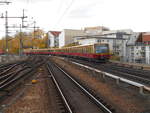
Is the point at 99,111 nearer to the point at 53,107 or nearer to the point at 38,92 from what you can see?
the point at 53,107

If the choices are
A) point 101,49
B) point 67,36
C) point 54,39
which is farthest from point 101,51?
point 54,39

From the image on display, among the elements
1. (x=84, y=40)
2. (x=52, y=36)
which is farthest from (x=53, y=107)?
(x=52, y=36)

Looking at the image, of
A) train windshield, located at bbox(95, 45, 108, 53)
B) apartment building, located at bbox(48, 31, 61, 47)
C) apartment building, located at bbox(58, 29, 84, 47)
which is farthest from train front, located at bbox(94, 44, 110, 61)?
apartment building, located at bbox(48, 31, 61, 47)

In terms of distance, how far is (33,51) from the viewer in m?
86.8

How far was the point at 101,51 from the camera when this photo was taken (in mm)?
31188

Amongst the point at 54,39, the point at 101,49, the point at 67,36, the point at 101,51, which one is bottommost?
the point at 101,51

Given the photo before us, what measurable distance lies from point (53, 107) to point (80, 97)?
7.89 ft

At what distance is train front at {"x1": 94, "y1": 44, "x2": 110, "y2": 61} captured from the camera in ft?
102

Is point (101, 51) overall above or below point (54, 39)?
below

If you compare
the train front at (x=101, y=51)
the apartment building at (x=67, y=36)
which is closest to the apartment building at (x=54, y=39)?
the apartment building at (x=67, y=36)

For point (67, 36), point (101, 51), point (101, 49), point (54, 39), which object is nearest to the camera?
point (101, 51)

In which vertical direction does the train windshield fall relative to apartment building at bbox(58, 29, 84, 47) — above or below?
below

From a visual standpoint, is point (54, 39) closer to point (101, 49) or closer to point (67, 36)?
point (67, 36)

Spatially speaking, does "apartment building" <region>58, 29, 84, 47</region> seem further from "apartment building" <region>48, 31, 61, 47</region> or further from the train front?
the train front
